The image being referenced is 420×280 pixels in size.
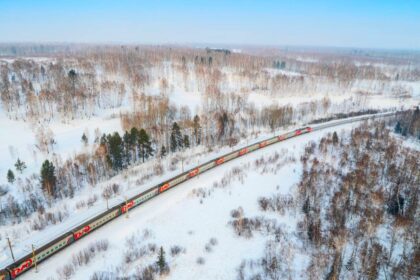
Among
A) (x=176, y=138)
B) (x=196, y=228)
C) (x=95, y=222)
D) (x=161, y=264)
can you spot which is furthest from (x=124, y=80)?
(x=161, y=264)

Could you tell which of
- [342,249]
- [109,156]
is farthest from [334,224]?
[109,156]

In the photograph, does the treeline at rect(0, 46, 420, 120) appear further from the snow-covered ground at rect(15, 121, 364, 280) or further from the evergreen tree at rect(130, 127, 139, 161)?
the snow-covered ground at rect(15, 121, 364, 280)

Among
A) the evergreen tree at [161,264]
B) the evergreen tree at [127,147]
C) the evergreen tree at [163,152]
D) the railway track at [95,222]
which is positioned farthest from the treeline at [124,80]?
the evergreen tree at [161,264]

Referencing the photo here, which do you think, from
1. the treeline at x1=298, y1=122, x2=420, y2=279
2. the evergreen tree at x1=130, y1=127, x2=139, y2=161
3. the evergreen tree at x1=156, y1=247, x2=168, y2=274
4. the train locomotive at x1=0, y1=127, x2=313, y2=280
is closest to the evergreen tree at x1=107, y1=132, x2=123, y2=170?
the evergreen tree at x1=130, y1=127, x2=139, y2=161

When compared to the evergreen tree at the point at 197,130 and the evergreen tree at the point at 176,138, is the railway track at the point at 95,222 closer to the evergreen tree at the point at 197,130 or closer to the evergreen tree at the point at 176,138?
the evergreen tree at the point at 176,138

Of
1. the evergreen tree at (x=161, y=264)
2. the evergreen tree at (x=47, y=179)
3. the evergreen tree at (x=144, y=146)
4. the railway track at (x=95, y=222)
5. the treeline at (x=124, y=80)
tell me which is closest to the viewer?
the evergreen tree at (x=161, y=264)
